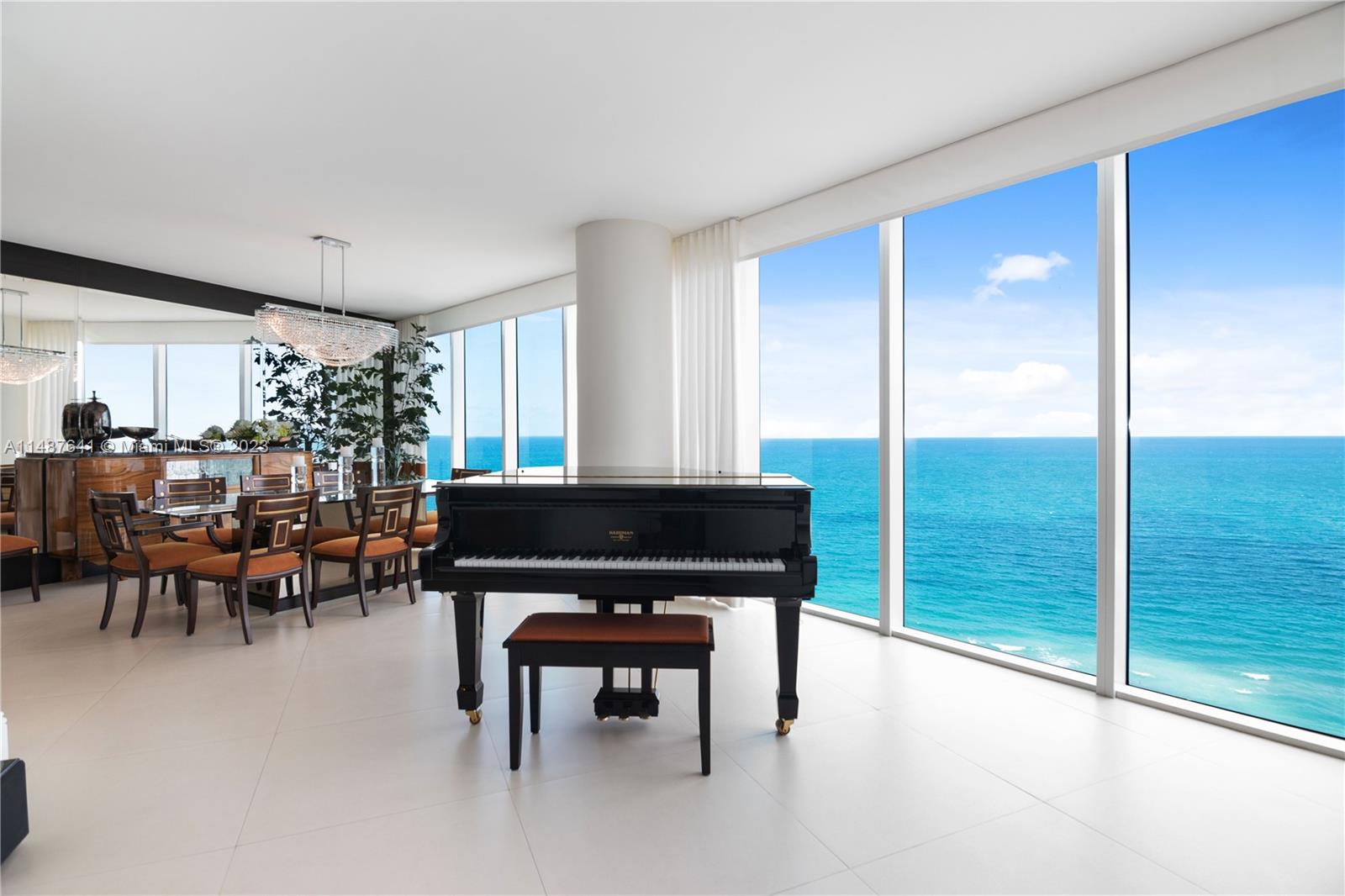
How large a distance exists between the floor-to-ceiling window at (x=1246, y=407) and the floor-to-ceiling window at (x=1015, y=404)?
4.93ft

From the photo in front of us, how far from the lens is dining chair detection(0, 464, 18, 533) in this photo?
560cm

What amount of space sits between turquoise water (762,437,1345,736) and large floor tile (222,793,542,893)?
3.12m

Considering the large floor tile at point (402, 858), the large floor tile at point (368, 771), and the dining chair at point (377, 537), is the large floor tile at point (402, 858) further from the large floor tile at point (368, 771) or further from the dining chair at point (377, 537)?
the dining chair at point (377, 537)

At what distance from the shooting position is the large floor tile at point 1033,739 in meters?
2.34

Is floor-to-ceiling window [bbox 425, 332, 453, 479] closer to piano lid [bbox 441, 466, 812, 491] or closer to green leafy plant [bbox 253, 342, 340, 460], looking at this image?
green leafy plant [bbox 253, 342, 340, 460]

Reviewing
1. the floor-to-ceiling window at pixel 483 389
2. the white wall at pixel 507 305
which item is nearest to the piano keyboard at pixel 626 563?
the white wall at pixel 507 305

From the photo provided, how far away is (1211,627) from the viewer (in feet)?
25.4

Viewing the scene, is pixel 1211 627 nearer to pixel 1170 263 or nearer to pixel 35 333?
pixel 1170 263

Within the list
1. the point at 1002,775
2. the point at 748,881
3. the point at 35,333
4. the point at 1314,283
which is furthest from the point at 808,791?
the point at 35,333

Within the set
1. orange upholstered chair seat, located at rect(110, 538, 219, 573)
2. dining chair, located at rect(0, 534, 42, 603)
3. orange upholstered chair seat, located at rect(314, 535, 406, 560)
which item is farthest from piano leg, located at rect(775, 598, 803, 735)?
dining chair, located at rect(0, 534, 42, 603)

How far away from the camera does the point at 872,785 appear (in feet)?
7.39

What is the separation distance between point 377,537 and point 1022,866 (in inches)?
182

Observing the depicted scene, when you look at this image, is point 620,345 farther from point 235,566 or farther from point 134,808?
point 134,808

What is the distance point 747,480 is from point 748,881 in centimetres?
160
